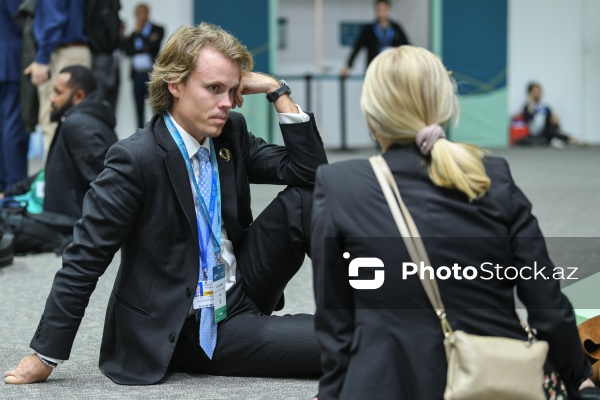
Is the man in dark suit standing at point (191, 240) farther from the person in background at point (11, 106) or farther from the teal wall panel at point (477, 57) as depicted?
the teal wall panel at point (477, 57)

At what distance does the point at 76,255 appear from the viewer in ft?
9.07

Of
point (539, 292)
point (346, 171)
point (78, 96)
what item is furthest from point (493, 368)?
point (78, 96)

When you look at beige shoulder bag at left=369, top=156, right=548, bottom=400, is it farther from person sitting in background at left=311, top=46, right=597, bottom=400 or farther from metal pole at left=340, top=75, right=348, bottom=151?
metal pole at left=340, top=75, right=348, bottom=151

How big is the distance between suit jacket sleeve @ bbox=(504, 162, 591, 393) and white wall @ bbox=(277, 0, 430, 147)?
11.7m

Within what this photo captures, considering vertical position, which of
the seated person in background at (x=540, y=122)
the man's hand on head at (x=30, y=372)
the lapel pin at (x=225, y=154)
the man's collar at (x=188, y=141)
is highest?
the man's collar at (x=188, y=141)

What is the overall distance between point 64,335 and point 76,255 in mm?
215

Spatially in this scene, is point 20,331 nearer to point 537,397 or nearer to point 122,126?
point 537,397

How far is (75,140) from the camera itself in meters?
5.50

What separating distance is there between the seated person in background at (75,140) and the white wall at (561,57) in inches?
382

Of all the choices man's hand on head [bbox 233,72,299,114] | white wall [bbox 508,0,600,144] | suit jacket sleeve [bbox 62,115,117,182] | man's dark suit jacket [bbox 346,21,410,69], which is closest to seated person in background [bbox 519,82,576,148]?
white wall [bbox 508,0,600,144]

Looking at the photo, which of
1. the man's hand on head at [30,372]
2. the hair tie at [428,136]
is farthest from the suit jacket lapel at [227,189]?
the hair tie at [428,136]

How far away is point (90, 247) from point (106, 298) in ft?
5.46

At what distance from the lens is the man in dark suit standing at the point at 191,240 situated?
2801 millimetres

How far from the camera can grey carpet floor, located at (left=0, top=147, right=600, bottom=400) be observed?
2.90 metres
